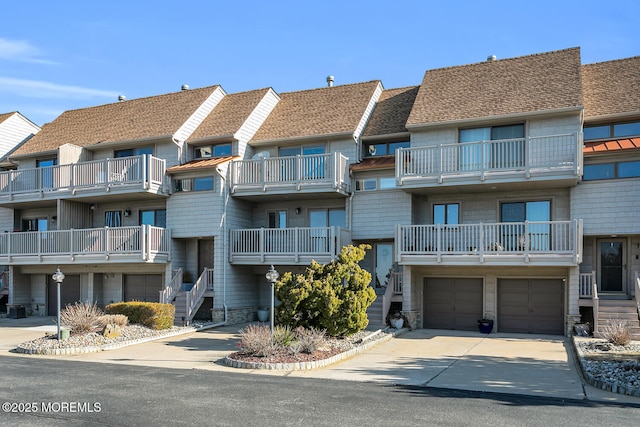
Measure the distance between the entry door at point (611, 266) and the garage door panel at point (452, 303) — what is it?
14.0ft

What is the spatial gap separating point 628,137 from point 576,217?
12.0ft

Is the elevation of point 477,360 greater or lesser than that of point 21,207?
lesser

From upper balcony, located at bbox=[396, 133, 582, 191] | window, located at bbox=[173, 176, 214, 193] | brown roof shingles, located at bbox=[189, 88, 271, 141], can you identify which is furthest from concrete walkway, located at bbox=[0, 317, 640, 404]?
brown roof shingles, located at bbox=[189, 88, 271, 141]

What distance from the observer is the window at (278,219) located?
24.5 metres

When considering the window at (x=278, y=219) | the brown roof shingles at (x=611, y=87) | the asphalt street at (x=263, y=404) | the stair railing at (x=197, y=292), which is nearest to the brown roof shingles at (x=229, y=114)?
the window at (x=278, y=219)

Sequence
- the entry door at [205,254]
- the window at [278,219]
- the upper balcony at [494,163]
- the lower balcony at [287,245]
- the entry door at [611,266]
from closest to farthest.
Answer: the upper balcony at [494,163]
the entry door at [611,266]
the lower balcony at [287,245]
the window at [278,219]
the entry door at [205,254]

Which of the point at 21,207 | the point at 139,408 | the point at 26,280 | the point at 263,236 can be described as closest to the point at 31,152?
the point at 21,207

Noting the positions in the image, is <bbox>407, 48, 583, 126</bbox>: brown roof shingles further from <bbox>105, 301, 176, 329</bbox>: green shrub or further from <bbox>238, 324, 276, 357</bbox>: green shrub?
<bbox>105, 301, 176, 329</bbox>: green shrub

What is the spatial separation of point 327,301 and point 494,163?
821 centimetres

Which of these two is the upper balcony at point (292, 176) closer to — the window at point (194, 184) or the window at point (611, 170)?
the window at point (194, 184)

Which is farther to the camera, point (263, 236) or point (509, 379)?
point (263, 236)

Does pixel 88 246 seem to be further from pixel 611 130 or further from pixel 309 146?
pixel 611 130

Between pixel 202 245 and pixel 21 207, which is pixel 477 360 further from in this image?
pixel 21 207

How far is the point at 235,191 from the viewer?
23203mm
